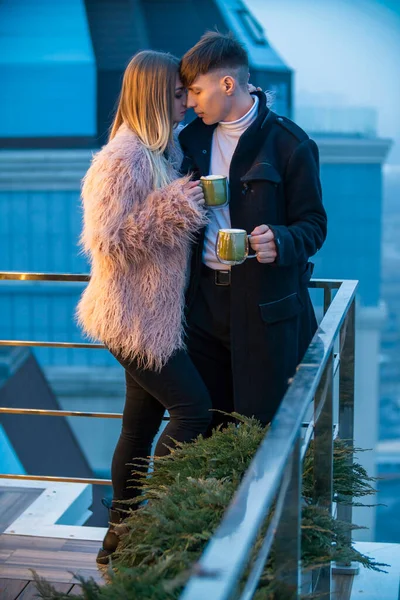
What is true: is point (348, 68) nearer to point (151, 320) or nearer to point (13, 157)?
point (13, 157)

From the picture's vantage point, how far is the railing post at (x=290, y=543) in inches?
44.7

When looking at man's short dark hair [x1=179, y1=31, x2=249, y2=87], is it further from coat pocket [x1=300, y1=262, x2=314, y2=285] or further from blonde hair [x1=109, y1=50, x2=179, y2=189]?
coat pocket [x1=300, y1=262, x2=314, y2=285]

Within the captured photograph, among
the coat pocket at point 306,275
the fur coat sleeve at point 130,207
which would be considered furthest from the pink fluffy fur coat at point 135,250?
the coat pocket at point 306,275

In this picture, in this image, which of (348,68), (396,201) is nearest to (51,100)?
(348,68)

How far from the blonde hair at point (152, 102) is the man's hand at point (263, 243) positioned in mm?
210

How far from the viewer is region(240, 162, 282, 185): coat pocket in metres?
1.92

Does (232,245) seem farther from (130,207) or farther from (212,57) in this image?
(212,57)

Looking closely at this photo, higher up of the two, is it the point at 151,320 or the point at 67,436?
the point at 151,320

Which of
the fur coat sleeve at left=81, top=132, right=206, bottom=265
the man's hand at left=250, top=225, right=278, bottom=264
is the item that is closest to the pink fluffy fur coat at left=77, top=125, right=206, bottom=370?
the fur coat sleeve at left=81, top=132, right=206, bottom=265

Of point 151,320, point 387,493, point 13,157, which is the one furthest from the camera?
point 387,493

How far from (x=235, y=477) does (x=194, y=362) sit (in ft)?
1.96

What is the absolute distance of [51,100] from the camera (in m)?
13.5

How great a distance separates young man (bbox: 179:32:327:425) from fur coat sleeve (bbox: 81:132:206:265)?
131 millimetres

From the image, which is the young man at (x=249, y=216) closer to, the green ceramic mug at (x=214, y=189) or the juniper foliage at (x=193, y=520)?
the green ceramic mug at (x=214, y=189)
